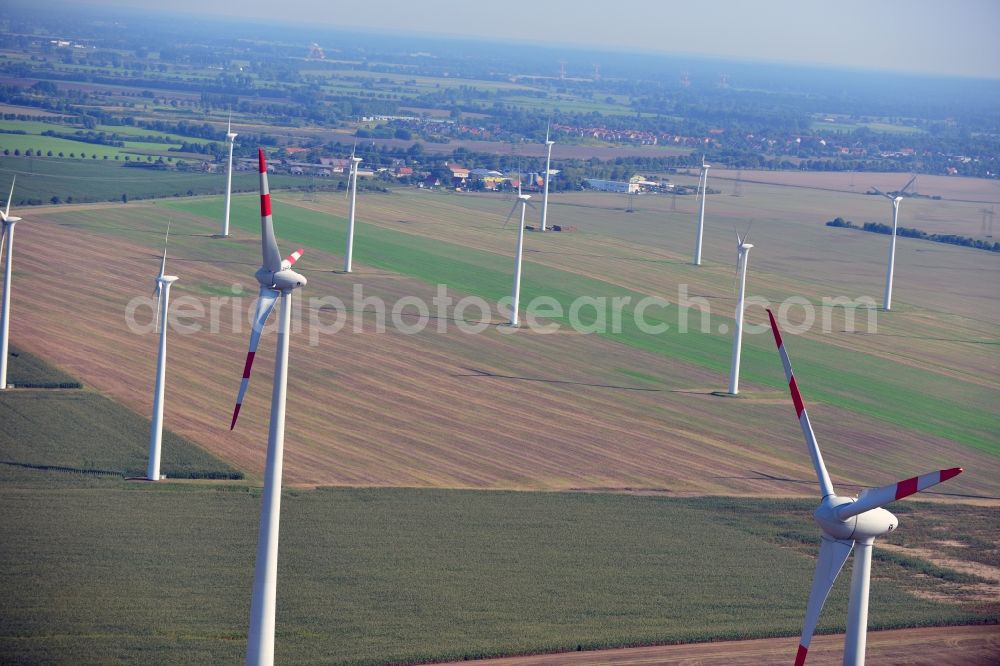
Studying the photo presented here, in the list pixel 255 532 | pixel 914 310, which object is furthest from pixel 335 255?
pixel 255 532

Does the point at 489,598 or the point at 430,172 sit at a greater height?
the point at 430,172

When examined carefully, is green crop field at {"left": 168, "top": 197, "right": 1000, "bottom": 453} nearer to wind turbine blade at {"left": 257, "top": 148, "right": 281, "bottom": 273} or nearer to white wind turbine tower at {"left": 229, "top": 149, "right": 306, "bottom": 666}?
white wind turbine tower at {"left": 229, "top": 149, "right": 306, "bottom": 666}

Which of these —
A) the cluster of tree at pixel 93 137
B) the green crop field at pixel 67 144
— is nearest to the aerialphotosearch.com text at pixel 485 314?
the green crop field at pixel 67 144

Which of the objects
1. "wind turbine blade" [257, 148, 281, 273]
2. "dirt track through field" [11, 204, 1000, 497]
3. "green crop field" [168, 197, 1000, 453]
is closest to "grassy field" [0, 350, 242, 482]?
"dirt track through field" [11, 204, 1000, 497]

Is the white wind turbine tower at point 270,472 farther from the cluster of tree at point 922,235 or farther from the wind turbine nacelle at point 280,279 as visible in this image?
the cluster of tree at point 922,235

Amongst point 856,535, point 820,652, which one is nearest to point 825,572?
point 856,535

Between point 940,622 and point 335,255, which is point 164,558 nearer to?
point 940,622
